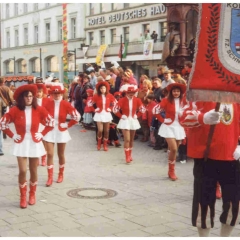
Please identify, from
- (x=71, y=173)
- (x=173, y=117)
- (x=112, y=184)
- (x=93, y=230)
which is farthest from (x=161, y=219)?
(x=71, y=173)

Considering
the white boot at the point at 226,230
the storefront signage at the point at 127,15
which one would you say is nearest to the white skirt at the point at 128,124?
the white boot at the point at 226,230

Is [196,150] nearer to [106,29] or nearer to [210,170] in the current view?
[210,170]

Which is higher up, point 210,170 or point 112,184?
point 210,170

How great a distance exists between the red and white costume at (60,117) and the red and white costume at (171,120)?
1.53 m

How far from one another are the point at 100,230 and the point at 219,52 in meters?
2.72

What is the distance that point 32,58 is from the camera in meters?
54.2

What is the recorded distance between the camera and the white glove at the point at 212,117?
175 inches

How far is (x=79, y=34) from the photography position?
47.3 metres

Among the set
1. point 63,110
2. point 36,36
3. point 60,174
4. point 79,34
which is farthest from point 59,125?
point 36,36

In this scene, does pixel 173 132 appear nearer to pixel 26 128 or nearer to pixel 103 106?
pixel 26 128

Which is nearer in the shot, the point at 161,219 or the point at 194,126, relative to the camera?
the point at 194,126

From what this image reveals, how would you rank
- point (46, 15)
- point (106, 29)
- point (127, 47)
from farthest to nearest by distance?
point (46, 15) → point (106, 29) → point (127, 47)

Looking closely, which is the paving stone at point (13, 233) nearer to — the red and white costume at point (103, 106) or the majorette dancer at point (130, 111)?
the majorette dancer at point (130, 111)

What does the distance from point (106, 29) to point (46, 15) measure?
10531 millimetres
